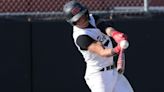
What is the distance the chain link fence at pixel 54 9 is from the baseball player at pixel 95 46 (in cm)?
193

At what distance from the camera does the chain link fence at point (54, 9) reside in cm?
773

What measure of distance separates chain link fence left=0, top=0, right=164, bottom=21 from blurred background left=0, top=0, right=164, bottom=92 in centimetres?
4

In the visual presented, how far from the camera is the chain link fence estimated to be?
773cm

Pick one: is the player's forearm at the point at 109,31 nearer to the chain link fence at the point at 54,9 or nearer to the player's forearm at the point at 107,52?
the player's forearm at the point at 107,52

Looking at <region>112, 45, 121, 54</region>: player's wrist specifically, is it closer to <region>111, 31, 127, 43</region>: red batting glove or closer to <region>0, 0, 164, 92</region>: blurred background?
<region>111, 31, 127, 43</region>: red batting glove

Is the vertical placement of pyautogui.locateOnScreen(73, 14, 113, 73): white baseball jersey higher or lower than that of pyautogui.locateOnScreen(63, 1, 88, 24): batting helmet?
lower

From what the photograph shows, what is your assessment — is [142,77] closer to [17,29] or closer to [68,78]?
[68,78]

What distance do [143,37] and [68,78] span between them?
109 centimetres

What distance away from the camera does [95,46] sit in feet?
18.1

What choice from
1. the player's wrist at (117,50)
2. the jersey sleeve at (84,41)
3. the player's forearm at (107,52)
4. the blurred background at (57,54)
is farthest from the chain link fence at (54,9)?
the player's wrist at (117,50)

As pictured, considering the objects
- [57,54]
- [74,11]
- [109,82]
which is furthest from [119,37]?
[57,54]

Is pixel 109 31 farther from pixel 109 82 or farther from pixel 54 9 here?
pixel 54 9

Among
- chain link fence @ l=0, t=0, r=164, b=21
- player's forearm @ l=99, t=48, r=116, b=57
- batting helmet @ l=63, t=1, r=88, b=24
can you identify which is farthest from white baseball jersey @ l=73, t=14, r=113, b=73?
chain link fence @ l=0, t=0, r=164, b=21

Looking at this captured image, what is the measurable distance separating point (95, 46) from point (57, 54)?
206 centimetres
